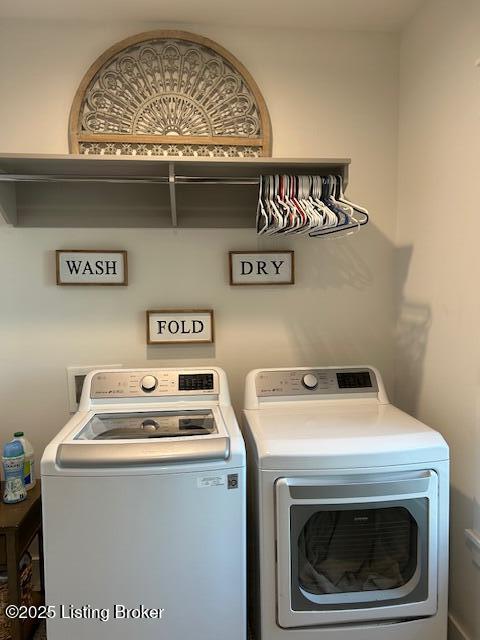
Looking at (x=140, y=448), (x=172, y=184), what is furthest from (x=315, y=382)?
(x=172, y=184)

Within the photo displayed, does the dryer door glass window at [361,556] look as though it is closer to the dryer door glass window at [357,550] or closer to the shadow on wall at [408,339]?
the dryer door glass window at [357,550]

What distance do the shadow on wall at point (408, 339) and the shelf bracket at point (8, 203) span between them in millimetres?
1745

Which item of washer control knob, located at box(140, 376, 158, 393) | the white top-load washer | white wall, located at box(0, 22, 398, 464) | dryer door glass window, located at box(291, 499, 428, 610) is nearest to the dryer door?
dryer door glass window, located at box(291, 499, 428, 610)

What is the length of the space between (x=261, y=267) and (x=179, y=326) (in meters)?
0.46

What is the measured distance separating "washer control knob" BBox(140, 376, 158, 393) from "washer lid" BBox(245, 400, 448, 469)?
42 cm

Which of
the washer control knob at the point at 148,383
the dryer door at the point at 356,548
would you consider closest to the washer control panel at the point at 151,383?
the washer control knob at the point at 148,383

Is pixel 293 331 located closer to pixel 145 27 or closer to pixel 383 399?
pixel 383 399

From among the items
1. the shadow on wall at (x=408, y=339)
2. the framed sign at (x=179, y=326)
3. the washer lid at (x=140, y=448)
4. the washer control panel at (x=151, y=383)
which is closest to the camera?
the washer lid at (x=140, y=448)

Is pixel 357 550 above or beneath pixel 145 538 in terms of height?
beneath

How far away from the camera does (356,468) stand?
1.38 meters

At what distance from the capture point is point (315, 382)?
1.87 metres

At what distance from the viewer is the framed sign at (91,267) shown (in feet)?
6.43

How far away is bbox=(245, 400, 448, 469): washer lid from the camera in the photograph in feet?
4.53

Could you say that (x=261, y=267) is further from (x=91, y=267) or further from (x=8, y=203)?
(x=8, y=203)
